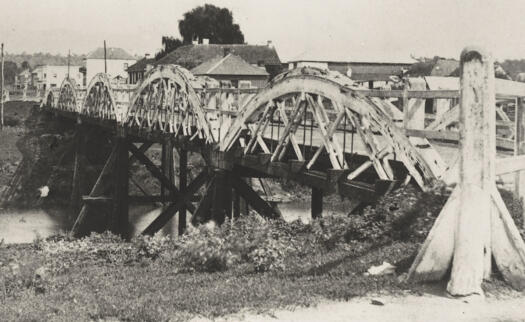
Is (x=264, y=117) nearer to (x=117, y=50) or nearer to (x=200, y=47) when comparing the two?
(x=200, y=47)

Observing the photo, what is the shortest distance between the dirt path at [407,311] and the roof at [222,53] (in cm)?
6091

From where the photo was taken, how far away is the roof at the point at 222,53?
6581 centimetres

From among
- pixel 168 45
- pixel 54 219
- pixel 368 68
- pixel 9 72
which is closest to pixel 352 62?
pixel 368 68

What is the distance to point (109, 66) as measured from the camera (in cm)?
9200

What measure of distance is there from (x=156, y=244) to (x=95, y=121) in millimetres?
16432

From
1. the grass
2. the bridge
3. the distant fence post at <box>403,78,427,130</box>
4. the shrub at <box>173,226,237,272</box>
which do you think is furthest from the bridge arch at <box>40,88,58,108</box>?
the distant fence post at <box>403,78,427,130</box>

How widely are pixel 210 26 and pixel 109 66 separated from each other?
22.5m

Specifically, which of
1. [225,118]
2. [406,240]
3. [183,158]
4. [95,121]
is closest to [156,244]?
[225,118]

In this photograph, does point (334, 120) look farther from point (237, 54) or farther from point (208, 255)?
point (237, 54)

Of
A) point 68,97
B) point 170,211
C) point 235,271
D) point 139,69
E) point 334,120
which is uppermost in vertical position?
point 139,69

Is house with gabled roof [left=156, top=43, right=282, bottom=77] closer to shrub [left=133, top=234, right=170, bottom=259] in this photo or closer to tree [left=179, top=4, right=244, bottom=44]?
tree [left=179, top=4, right=244, bottom=44]

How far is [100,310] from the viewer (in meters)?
5.68

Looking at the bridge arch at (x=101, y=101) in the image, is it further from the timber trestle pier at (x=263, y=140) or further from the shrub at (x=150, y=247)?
the shrub at (x=150, y=247)

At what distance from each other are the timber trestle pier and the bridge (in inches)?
0.7
